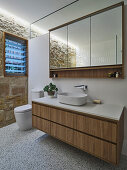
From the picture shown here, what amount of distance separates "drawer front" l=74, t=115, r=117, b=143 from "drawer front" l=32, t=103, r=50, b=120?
559 mm

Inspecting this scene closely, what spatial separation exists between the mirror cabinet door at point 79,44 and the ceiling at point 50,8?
418 millimetres

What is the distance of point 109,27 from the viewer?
1.70 m

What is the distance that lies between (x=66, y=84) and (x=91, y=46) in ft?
2.96

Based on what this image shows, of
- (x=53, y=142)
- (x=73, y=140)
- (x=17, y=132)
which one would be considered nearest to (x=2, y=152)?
(x=17, y=132)

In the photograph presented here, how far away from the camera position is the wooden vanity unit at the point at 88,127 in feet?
3.84

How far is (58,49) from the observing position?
2.35 m

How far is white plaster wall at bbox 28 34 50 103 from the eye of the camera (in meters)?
2.59

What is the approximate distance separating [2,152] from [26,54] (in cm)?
240

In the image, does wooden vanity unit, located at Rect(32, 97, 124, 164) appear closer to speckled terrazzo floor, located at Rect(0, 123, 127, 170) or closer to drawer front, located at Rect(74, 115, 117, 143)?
drawer front, located at Rect(74, 115, 117, 143)

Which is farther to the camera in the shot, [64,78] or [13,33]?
[13,33]

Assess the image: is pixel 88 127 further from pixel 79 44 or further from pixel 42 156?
pixel 79 44

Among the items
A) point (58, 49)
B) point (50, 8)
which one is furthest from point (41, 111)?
point (50, 8)

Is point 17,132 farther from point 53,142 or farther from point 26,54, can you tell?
point 26,54

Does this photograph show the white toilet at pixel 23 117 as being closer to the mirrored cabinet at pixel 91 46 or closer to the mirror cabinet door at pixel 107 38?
the mirrored cabinet at pixel 91 46
